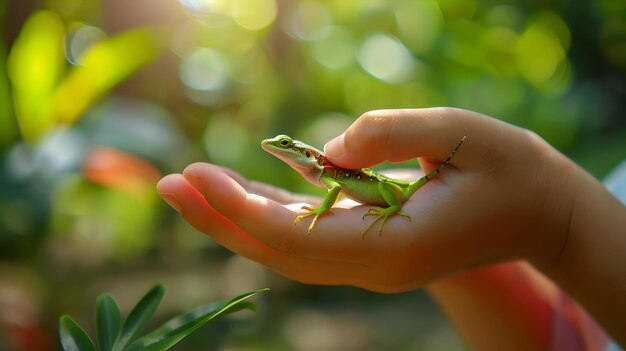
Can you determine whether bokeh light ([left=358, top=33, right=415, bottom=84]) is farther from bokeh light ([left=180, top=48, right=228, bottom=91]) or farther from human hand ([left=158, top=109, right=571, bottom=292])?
human hand ([left=158, top=109, right=571, bottom=292])

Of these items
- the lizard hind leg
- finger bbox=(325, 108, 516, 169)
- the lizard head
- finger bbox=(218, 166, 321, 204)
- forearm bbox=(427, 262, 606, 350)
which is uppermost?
finger bbox=(325, 108, 516, 169)

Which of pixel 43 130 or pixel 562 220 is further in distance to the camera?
pixel 43 130

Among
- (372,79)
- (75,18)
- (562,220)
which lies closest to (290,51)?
(372,79)

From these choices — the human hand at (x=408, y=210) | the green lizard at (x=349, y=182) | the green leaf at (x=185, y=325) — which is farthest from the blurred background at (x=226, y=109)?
the green leaf at (x=185, y=325)

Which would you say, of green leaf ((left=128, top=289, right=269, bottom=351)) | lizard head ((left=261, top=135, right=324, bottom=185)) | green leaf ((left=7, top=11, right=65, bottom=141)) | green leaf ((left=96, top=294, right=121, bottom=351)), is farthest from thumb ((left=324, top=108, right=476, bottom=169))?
green leaf ((left=7, top=11, right=65, bottom=141))

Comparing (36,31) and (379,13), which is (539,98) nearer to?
(379,13)

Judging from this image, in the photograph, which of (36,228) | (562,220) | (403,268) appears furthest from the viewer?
(36,228)

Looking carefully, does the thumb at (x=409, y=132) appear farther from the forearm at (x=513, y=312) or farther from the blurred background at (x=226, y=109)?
the blurred background at (x=226, y=109)
